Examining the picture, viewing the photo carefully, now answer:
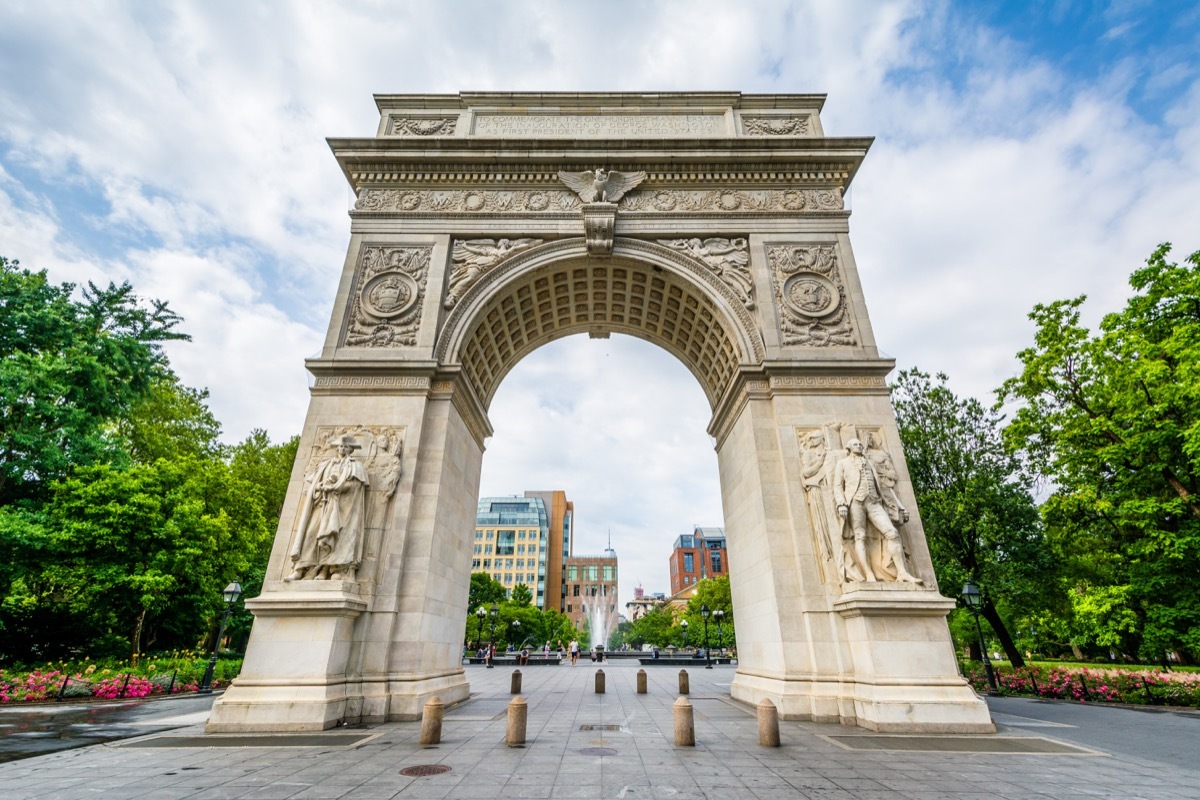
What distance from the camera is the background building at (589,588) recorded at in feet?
378

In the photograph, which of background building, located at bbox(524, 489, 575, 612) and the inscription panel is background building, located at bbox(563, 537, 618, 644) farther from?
the inscription panel

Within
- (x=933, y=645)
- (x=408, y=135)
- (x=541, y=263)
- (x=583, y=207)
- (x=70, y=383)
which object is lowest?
(x=933, y=645)

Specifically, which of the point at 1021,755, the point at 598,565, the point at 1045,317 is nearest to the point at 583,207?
the point at 1021,755

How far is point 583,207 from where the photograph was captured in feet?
52.6

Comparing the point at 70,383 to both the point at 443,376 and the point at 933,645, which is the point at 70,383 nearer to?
the point at 443,376

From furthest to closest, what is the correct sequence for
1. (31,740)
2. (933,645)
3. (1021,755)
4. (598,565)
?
(598,565) < (933,645) < (31,740) < (1021,755)

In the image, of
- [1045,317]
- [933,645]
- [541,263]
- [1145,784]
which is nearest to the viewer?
[1145,784]

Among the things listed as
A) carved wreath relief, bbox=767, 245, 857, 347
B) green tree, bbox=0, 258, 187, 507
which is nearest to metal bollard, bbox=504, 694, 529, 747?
carved wreath relief, bbox=767, 245, 857, 347

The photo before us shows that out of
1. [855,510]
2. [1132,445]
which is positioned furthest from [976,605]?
[855,510]

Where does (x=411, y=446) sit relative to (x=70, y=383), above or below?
below

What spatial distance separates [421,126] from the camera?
1797 cm

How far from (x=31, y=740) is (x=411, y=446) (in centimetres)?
813

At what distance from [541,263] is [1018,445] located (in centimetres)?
2008

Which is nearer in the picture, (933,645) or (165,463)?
(933,645)
